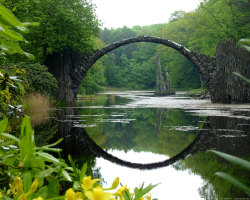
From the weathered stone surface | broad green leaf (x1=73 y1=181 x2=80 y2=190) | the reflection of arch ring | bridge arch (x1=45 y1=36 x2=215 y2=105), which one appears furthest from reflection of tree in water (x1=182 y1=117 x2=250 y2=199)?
bridge arch (x1=45 y1=36 x2=215 y2=105)

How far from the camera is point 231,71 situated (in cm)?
1292

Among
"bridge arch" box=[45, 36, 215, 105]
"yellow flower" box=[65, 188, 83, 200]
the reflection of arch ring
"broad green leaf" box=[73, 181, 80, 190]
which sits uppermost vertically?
"bridge arch" box=[45, 36, 215, 105]

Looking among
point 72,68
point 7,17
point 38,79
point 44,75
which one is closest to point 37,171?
point 7,17

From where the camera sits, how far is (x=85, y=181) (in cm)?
68

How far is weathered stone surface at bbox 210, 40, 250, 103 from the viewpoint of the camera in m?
12.9

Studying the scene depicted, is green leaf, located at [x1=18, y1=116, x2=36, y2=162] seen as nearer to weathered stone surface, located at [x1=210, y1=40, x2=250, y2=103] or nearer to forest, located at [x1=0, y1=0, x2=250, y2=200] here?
forest, located at [x1=0, y1=0, x2=250, y2=200]

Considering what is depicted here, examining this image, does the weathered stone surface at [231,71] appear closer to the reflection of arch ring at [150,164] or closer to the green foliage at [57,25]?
the green foliage at [57,25]

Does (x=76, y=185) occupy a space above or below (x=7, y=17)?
below

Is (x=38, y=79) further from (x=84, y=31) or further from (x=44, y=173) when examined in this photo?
(x=44, y=173)

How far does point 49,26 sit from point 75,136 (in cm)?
1062

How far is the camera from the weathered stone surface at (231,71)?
42.3ft

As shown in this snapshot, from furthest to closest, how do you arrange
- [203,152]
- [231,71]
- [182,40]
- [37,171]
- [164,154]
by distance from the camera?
[182,40] → [231,71] → [164,154] → [203,152] → [37,171]

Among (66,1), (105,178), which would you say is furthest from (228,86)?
(105,178)

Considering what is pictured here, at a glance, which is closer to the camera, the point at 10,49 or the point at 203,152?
the point at 10,49
